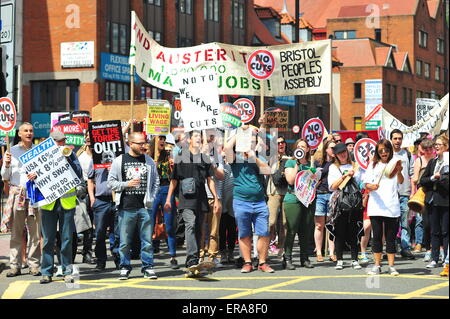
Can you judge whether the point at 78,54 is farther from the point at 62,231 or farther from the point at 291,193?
the point at 62,231

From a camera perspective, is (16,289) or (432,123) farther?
(432,123)

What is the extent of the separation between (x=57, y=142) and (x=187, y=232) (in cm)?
211


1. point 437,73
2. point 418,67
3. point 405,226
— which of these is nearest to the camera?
point 405,226

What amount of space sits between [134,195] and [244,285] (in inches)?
76.8

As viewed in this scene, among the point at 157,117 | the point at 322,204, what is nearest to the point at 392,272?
the point at 322,204

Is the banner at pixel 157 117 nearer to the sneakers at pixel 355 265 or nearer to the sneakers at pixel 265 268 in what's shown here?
the sneakers at pixel 265 268

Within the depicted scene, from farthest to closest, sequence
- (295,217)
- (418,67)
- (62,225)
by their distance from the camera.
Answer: (418,67)
(295,217)
(62,225)

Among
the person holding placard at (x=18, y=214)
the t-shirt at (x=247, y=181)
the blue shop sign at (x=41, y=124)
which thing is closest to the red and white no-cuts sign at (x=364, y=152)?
the t-shirt at (x=247, y=181)

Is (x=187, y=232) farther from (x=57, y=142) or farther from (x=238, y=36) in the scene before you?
(x=238, y=36)

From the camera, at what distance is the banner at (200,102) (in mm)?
12234

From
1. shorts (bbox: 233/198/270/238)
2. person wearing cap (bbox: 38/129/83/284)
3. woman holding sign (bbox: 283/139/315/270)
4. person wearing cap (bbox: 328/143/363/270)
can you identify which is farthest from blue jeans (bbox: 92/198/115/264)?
person wearing cap (bbox: 328/143/363/270)

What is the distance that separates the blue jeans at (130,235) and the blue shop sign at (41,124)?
32334mm

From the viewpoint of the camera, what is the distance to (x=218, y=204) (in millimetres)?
11656

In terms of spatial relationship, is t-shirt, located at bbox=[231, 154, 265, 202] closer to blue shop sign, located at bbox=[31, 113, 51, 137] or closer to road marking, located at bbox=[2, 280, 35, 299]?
road marking, located at bbox=[2, 280, 35, 299]
